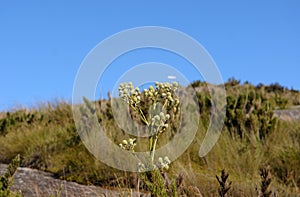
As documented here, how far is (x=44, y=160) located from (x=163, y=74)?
5034mm

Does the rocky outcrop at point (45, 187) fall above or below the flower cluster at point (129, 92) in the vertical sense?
below

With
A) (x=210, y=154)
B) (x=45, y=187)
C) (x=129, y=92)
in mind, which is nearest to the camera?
(x=129, y=92)

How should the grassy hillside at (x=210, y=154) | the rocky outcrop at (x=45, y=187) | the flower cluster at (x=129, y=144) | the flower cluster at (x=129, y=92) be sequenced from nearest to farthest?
the flower cluster at (x=129, y=144) < the flower cluster at (x=129, y=92) < the rocky outcrop at (x=45, y=187) < the grassy hillside at (x=210, y=154)

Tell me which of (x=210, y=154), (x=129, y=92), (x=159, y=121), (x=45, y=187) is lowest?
→ (x=45, y=187)

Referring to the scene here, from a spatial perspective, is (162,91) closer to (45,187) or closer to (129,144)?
(129,144)

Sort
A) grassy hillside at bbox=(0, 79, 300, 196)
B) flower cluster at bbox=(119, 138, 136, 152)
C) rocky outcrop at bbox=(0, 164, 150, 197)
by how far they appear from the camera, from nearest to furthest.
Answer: flower cluster at bbox=(119, 138, 136, 152), rocky outcrop at bbox=(0, 164, 150, 197), grassy hillside at bbox=(0, 79, 300, 196)

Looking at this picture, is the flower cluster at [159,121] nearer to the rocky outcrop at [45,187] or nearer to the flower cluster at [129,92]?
the flower cluster at [129,92]

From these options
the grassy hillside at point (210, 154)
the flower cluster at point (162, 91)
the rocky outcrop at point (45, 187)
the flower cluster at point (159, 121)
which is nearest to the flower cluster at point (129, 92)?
the flower cluster at point (162, 91)

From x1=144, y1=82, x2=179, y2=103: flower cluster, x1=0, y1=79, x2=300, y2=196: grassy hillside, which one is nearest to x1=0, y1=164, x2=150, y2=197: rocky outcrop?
x1=0, y1=79, x2=300, y2=196: grassy hillside

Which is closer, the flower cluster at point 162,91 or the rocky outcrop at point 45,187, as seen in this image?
the flower cluster at point 162,91

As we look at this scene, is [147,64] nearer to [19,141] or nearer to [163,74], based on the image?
[163,74]

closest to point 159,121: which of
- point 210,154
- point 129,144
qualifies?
point 129,144

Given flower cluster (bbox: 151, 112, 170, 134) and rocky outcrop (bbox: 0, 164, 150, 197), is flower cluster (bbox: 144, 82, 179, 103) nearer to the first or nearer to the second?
flower cluster (bbox: 151, 112, 170, 134)

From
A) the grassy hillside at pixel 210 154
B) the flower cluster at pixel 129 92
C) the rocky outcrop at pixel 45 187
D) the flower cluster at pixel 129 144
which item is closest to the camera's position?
the flower cluster at pixel 129 144
